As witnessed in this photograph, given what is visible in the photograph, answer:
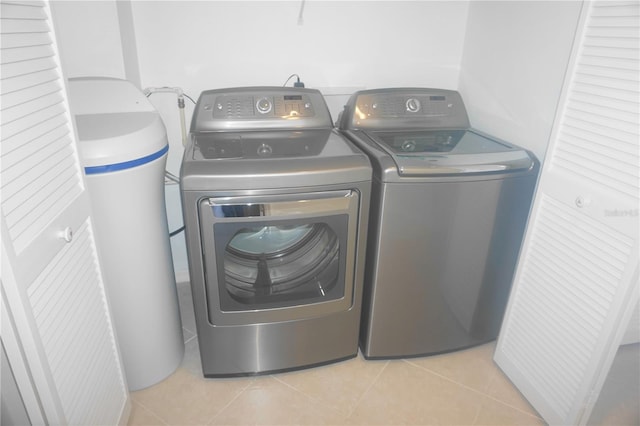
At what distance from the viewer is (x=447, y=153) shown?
1.51 m

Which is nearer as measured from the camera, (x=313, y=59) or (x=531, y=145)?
(x=531, y=145)

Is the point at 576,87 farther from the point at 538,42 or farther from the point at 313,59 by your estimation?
the point at 313,59

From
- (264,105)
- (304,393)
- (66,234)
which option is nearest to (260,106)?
(264,105)

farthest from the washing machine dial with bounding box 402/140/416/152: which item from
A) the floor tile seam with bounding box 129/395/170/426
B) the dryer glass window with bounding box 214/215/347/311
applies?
the floor tile seam with bounding box 129/395/170/426

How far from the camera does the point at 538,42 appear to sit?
5.23ft

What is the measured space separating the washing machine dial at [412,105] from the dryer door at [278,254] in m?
0.66

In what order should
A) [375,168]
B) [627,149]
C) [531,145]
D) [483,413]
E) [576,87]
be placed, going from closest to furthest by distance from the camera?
[627,149] → [576,87] → [375,168] → [483,413] → [531,145]

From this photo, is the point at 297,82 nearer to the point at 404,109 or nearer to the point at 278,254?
the point at 404,109

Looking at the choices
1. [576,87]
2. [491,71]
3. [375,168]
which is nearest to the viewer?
[576,87]

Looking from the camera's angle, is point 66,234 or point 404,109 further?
point 404,109

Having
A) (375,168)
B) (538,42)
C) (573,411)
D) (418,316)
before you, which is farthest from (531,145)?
(573,411)

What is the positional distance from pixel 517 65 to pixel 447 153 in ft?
Answer: 1.82

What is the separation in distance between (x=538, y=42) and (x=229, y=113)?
1219 millimetres

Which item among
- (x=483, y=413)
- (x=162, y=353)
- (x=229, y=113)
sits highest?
(x=229, y=113)
